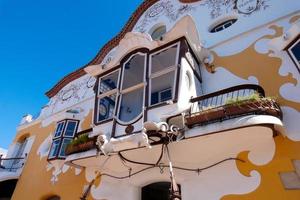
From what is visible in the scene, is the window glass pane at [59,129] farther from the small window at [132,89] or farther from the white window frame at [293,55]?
the white window frame at [293,55]

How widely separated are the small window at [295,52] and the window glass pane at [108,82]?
4.46m

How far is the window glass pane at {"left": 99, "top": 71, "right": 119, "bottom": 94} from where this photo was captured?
23.1 feet

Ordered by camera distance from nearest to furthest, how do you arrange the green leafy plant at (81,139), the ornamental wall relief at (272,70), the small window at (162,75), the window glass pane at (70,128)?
the ornamental wall relief at (272,70)
the small window at (162,75)
the green leafy plant at (81,139)
the window glass pane at (70,128)

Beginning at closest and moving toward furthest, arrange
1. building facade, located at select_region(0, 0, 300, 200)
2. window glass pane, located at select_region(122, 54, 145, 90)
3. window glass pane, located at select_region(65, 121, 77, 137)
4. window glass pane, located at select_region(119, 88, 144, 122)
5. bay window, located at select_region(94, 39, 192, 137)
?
1. building facade, located at select_region(0, 0, 300, 200)
2. bay window, located at select_region(94, 39, 192, 137)
3. window glass pane, located at select_region(119, 88, 144, 122)
4. window glass pane, located at select_region(122, 54, 145, 90)
5. window glass pane, located at select_region(65, 121, 77, 137)

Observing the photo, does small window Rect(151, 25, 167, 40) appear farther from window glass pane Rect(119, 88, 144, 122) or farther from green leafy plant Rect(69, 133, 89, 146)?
green leafy plant Rect(69, 133, 89, 146)

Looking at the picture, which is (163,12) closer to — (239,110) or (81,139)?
(81,139)

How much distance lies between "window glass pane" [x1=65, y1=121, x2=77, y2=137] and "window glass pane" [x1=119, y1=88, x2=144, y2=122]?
13.2 feet

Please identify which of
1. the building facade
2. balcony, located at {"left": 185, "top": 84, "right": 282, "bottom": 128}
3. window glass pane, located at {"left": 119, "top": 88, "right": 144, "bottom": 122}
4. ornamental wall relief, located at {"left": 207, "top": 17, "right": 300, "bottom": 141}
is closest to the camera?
balcony, located at {"left": 185, "top": 84, "right": 282, "bottom": 128}

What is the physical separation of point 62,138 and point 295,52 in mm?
8082

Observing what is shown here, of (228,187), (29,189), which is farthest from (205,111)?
(29,189)

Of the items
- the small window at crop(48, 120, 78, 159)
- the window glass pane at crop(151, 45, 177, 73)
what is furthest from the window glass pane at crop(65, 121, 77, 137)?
the window glass pane at crop(151, 45, 177, 73)

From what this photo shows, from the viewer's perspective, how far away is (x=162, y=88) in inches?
257

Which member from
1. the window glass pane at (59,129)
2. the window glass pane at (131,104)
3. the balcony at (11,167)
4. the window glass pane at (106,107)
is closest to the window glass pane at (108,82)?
the window glass pane at (106,107)

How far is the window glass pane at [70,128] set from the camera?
30.7ft
